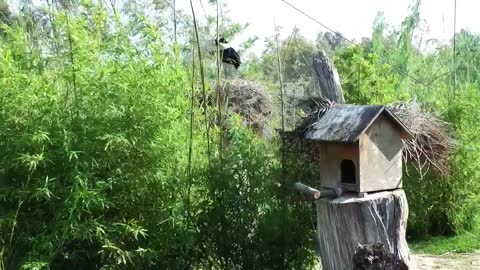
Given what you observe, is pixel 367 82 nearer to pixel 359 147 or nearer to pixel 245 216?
pixel 359 147

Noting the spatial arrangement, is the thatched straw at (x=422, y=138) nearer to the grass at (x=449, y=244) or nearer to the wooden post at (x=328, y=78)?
the wooden post at (x=328, y=78)

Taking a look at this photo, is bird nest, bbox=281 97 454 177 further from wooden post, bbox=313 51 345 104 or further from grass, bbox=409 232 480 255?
grass, bbox=409 232 480 255

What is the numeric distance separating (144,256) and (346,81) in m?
2.90

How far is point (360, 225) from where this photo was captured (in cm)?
409

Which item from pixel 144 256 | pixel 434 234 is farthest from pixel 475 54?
pixel 144 256

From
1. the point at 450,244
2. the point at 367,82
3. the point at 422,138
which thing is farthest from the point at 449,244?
the point at 422,138

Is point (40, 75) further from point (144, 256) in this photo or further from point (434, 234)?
point (434, 234)

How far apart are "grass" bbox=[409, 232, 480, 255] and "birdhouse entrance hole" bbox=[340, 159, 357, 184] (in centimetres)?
295

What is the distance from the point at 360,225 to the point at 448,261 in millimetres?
2742

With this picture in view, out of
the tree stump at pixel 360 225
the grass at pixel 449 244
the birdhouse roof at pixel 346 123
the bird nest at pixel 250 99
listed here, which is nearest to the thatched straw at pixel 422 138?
the birdhouse roof at pixel 346 123

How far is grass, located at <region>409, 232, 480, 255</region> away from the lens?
6824mm

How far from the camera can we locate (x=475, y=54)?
1123cm

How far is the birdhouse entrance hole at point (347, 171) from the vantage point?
427 cm

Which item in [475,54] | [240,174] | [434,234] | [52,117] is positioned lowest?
[434,234]
